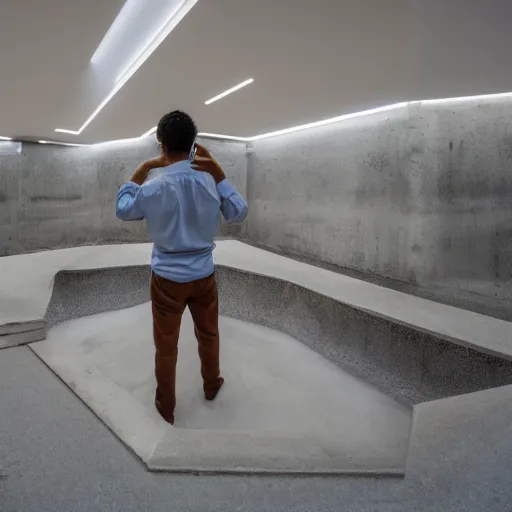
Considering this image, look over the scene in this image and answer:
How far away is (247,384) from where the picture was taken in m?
3.14

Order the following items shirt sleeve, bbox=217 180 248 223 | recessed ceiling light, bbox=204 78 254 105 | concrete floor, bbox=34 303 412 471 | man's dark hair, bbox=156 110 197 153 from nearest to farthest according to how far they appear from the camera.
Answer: man's dark hair, bbox=156 110 197 153
shirt sleeve, bbox=217 180 248 223
concrete floor, bbox=34 303 412 471
recessed ceiling light, bbox=204 78 254 105

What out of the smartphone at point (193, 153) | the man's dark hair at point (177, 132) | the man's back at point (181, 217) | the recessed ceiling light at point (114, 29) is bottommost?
the man's back at point (181, 217)

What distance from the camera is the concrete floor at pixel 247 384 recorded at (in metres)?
2.57

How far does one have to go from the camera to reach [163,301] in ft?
7.17

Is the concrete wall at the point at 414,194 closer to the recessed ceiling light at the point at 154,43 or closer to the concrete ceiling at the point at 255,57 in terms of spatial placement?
the concrete ceiling at the point at 255,57

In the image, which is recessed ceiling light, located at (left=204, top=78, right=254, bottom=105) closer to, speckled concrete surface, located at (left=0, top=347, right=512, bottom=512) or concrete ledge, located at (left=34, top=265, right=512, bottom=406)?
concrete ledge, located at (left=34, top=265, right=512, bottom=406)

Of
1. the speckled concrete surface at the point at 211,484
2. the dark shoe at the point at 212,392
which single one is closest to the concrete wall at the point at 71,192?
the dark shoe at the point at 212,392

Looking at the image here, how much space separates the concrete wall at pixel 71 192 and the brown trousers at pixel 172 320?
238 inches

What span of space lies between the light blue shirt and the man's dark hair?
101 millimetres

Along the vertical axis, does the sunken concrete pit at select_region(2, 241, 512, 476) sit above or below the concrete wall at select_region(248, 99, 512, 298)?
below

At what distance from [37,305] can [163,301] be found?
1479mm

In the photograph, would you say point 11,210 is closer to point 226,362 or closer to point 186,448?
point 226,362

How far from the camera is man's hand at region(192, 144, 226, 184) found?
211 cm

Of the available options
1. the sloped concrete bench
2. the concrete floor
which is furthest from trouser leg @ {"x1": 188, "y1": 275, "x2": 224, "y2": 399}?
the sloped concrete bench
